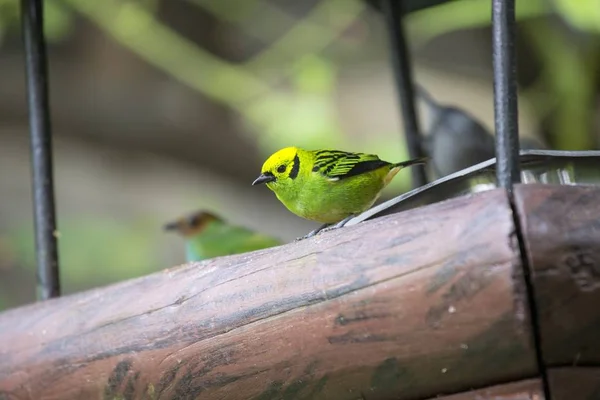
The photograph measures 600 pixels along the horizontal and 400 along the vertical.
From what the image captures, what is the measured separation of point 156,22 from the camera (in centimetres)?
386

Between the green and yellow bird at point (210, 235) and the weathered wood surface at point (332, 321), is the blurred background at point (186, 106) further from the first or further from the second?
the weathered wood surface at point (332, 321)

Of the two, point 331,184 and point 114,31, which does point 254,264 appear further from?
point 114,31

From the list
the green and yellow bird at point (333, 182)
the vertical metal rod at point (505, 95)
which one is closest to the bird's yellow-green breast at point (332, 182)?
the green and yellow bird at point (333, 182)

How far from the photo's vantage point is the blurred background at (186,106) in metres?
3.80

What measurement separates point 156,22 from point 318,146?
106 centimetres

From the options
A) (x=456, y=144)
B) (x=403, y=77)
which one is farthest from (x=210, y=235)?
(x=403, y=77)

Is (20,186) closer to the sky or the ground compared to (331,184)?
closer to the sky

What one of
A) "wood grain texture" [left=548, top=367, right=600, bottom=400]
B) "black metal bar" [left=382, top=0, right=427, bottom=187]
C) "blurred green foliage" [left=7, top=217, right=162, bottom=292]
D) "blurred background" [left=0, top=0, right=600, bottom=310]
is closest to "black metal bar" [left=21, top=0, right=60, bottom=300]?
"black metal bar" [left=382, top=0, right=427, bottom=187]

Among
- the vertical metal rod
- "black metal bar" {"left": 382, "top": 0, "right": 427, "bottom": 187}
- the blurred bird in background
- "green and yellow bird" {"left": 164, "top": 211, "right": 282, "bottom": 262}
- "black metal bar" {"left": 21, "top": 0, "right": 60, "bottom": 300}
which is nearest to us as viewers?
the vertical metal rod

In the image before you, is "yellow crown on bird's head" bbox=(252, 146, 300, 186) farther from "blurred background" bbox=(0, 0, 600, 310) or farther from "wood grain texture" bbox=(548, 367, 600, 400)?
"blurred background" bbox=(0, 0, 600, 310)

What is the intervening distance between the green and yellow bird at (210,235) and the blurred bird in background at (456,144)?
772mm

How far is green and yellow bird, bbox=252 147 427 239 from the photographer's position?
172 cm

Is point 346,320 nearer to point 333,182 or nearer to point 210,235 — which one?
point 333,182

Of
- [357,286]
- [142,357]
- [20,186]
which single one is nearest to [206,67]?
[20,186]
